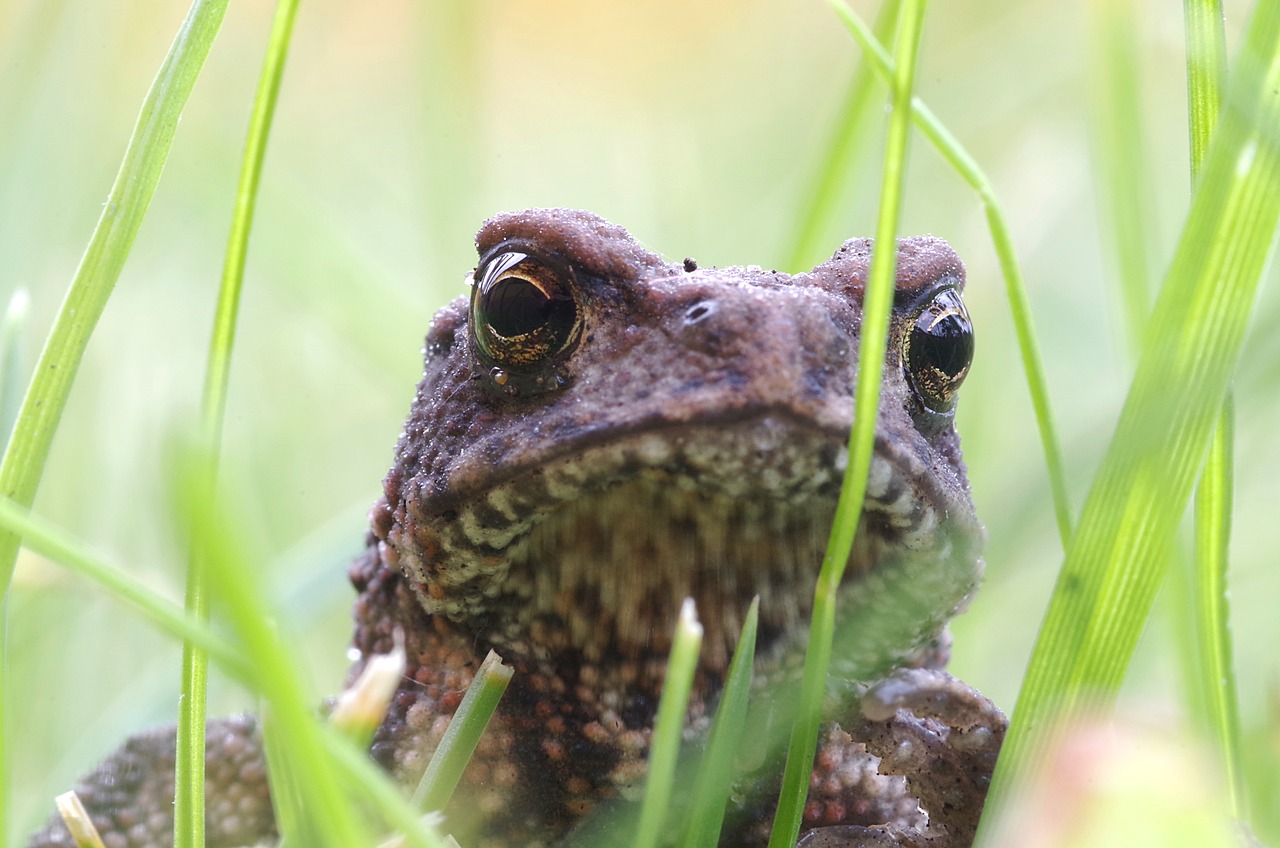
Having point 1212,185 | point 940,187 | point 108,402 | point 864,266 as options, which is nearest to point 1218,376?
point 1212,185

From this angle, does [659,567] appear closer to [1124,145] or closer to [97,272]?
[97,272]

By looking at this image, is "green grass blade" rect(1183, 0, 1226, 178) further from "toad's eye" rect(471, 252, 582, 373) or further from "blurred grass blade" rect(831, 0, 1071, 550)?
"toad's eye" rect(471, 252, 582, 373)

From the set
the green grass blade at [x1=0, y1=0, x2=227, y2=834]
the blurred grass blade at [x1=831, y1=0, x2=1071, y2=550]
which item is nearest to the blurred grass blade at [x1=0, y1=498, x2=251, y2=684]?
the green grass blade at [x1=0, y1=0, x2=227, y2=834]

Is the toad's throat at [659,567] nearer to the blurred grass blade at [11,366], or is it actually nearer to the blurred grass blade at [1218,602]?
the blurred grass blade at [1218,602]

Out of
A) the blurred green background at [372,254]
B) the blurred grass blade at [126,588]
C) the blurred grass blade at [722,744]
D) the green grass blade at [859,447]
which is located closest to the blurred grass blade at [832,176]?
the blurred green background at [372,254]

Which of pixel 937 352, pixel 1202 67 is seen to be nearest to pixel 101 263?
pixel 937 352
